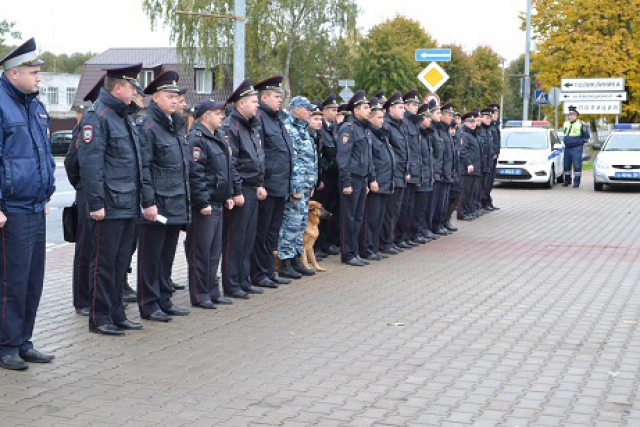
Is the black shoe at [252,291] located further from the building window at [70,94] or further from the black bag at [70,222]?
the building window at [70,94]

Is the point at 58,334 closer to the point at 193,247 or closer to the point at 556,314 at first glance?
the point at 193,247

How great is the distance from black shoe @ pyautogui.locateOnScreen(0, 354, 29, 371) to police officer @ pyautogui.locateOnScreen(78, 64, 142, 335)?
4.20 feet

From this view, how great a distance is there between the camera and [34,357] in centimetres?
751

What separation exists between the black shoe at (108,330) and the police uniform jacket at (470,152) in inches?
436

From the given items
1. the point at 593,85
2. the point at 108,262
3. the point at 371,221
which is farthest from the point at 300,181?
the point at 593,85

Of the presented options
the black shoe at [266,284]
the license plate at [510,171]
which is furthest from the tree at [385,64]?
the black shoe at [266,284]

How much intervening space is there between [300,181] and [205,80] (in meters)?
41.9

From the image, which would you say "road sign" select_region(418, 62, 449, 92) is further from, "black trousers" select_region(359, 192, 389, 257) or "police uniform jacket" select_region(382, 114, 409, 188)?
"black trousers" select_region(359, 192, 389, 257)

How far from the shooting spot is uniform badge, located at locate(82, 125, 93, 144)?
819 cm

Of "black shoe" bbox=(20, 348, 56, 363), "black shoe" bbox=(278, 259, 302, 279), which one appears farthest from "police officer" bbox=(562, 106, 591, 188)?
"black shoe" bbox=(20, 348, 56, 363)

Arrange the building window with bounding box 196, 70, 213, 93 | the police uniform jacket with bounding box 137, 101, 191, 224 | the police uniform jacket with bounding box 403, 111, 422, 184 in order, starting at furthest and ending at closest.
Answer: the building window with bounding box 196, 70, 213, 93 → the police uniform jacket with bounding box 403, 111, 422, 184 → the police uniform jacket with bounding box 137, 101, 191, 224

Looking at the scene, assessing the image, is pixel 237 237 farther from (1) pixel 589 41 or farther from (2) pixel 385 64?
(2) pixel 385 64

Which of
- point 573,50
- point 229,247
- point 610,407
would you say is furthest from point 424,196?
point 573,50

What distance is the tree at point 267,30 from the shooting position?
48156 mm
